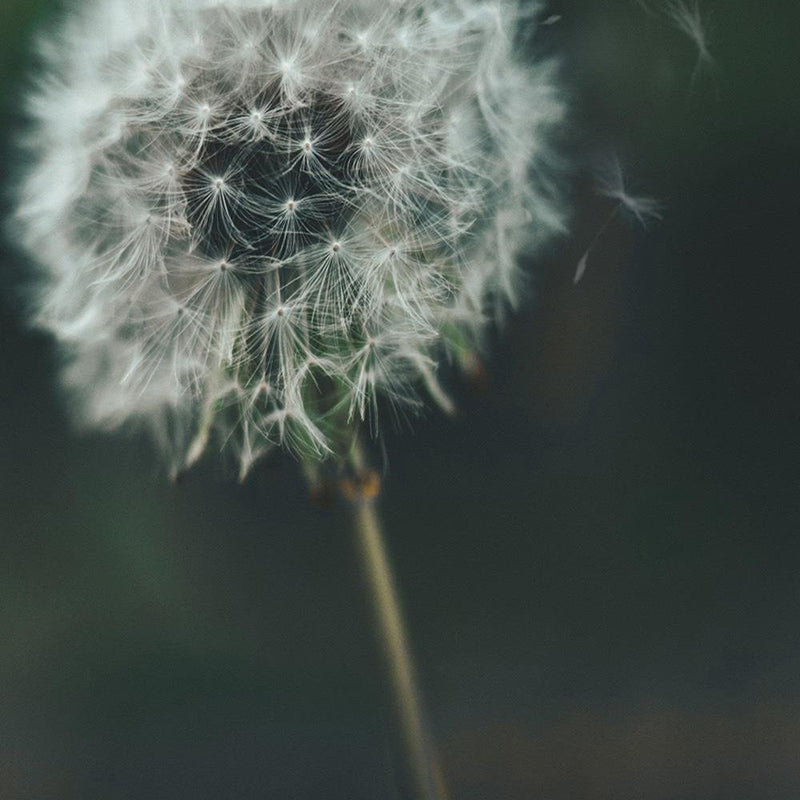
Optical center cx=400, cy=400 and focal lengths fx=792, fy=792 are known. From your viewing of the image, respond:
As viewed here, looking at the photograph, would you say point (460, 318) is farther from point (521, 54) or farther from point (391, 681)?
point (391, 681)

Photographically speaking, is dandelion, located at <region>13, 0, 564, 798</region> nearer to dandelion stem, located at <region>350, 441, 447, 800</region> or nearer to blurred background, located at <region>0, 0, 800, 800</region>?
dandelion stem, located at <region>350, 441, 447, 800</region>

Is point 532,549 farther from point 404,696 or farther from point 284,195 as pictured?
point 284,195

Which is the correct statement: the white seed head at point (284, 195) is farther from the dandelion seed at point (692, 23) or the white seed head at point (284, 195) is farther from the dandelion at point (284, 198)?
the dandelion seed at point (692, 23)

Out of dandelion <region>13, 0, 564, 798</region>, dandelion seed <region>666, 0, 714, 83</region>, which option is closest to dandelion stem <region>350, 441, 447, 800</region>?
dandelion <region>13, 0, 564, 798</region>

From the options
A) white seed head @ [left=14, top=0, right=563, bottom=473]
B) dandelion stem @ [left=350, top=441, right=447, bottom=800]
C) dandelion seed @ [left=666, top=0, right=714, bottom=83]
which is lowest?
dandelion stem @ [left=350, top=441, right=447, bottom=800]

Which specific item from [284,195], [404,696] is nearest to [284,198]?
[284,195]

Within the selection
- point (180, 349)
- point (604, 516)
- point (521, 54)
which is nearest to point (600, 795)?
point (604, 516)
